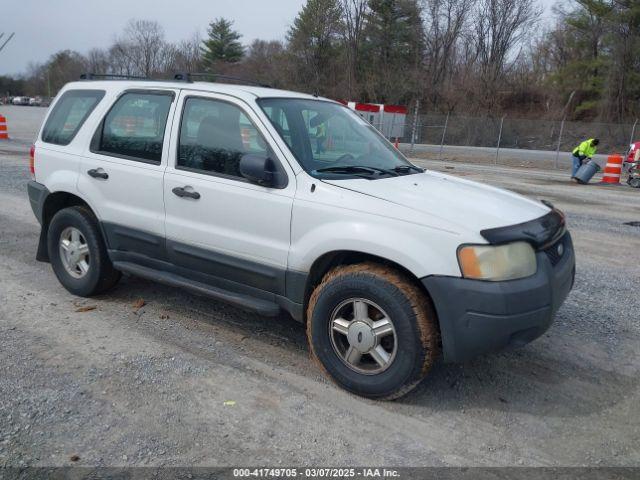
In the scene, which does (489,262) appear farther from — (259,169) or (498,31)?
(498,31)

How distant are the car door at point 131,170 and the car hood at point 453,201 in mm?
1523

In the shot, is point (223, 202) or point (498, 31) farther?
point (498, 31)

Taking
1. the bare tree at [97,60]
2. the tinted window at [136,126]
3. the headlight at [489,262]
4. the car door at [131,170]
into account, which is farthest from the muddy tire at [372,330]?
the bare tree at [97,60]

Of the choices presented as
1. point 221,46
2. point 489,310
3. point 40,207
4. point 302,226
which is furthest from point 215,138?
point 221,46

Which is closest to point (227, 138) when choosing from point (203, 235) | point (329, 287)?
point (203, 235)

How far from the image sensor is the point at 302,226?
369cm

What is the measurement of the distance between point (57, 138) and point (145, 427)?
3.10 meters

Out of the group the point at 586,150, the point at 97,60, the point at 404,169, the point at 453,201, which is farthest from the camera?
the point at 97,60

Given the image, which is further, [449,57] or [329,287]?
[449,57]

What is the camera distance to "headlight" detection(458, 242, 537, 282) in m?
3.20

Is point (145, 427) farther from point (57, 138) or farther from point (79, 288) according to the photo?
point (57, 138)

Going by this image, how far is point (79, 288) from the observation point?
508cm

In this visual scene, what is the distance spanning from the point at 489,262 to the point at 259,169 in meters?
1.53

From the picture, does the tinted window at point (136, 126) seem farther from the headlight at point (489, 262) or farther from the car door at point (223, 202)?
the headlight at point (489, 262)
